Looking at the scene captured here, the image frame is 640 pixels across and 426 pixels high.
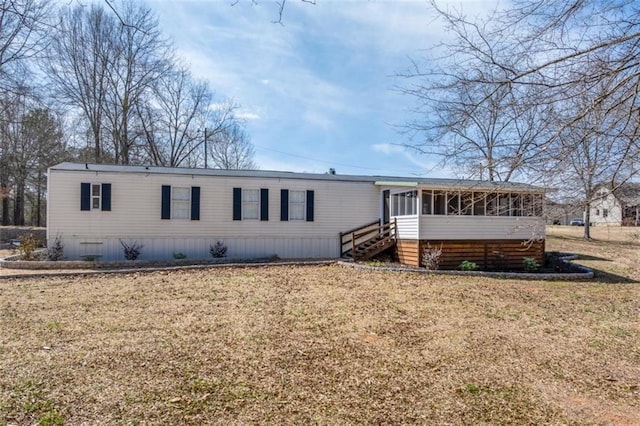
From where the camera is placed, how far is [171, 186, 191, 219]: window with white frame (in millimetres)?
13703

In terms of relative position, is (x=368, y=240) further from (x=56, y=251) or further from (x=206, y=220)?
(x=56, y=251)

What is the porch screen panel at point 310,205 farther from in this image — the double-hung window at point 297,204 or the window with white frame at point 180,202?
the window with white frame at point 180,202

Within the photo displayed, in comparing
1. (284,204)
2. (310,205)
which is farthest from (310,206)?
(284,204)

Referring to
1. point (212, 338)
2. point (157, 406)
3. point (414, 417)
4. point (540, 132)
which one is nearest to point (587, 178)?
point (540, 132)

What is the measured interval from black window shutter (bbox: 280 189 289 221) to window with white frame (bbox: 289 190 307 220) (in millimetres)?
141

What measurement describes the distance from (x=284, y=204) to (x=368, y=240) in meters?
3.37

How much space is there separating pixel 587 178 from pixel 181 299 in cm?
657

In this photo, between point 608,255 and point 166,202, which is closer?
point 166,202

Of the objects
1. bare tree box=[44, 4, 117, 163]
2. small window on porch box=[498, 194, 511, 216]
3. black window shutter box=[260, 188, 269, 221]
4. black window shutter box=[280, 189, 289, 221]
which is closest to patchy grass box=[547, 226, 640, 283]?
small window on porch box=[498, 194, 511, 216]

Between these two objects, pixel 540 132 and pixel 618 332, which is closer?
pixel 540 132

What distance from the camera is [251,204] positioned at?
570 inches

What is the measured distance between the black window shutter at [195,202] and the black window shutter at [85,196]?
321 centimetres

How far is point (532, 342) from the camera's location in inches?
210

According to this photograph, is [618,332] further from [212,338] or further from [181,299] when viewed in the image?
[181,299]
